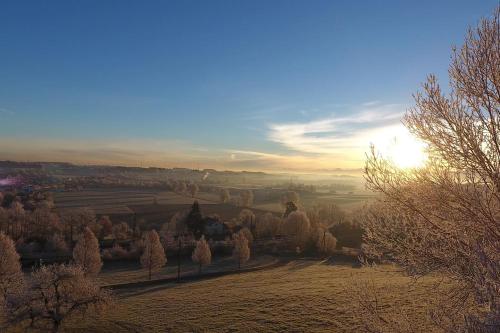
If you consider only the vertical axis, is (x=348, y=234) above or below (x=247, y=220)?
above

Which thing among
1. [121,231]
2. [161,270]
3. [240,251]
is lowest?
[161,270]

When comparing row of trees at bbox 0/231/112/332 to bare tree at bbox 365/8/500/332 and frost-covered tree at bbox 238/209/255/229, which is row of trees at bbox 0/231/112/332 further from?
frost-covered tree at bbox 238/209/255/229

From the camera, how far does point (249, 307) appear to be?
94.6 ft

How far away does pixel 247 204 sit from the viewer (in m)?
152

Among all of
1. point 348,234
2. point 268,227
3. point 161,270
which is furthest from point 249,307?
point 268,227

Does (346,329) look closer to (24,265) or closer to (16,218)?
(24,265)

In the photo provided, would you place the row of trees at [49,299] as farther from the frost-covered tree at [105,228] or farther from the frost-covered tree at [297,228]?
the frost-covered tree at [105,228]

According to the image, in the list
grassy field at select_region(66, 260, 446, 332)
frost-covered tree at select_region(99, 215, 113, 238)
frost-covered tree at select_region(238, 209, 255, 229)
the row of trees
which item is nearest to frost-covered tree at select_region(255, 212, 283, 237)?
frost-covered tree at select_region(238, 209, 255, 229)

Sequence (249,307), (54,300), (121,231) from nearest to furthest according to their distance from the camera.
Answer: (54,300)
(249,307)
(121,231)

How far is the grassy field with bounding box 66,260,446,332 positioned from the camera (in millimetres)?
24469

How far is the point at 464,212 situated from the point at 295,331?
56.5 ft

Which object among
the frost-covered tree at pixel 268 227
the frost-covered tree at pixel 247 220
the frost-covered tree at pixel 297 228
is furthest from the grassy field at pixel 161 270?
the frost-covered tree at pixel 247 220

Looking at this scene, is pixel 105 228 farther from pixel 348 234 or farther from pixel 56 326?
pixel 56 326

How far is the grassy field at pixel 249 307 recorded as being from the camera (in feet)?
80.3
